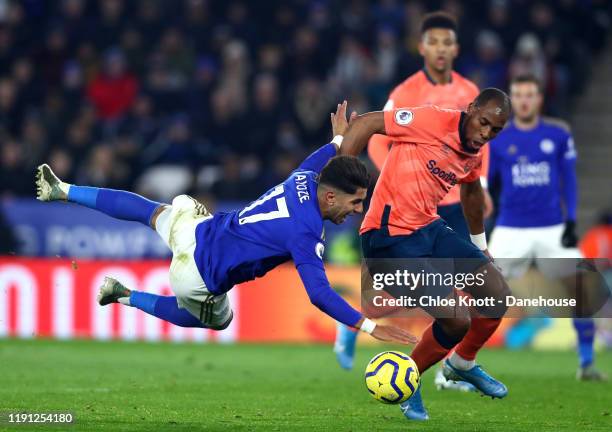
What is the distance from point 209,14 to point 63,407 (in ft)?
39.1

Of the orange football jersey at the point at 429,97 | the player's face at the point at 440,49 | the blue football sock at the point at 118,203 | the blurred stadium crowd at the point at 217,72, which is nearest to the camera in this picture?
the blue football sock at the point at 118,203

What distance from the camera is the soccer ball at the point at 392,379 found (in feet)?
25.0

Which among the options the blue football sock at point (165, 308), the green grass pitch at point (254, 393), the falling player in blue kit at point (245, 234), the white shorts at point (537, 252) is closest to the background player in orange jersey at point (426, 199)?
the falling player in blue kit at point (245, 234)

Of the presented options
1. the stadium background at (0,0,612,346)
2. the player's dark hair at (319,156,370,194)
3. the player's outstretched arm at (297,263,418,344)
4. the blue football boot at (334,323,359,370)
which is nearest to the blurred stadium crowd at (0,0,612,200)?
the stadium background at (0,0,612,346)

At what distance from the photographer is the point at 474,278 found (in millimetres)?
8352

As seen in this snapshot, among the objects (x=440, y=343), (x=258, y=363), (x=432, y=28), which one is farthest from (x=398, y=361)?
(x=258, y=363)

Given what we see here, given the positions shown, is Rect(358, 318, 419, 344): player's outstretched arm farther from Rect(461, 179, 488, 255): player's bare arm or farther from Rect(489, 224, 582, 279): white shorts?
Rect(489, 224, 582, 279): white shorts

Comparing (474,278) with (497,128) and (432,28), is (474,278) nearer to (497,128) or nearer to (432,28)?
(497,128)

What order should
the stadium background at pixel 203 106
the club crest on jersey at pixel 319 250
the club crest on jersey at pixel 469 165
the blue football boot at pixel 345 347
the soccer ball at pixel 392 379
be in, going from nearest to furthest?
1. the club crest on jersey at pixel 319 250
2. the soccer ball at pixel 392 379
3. the club crest on jersey at pixel 469 165
4. the blue football boot at pixel 345 347
5. the stadium background at pixel 203 106

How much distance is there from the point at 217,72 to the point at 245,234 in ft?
36.7

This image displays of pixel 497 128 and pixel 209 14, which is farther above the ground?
pixel 209 14

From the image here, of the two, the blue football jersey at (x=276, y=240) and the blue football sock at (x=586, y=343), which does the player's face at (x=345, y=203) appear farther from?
the blue football sock at (x=586, y=343)
